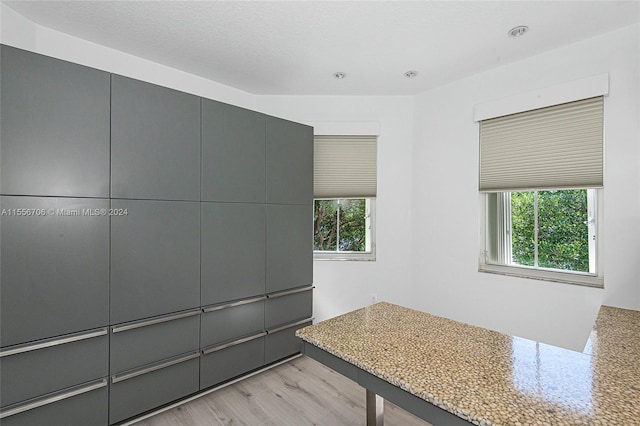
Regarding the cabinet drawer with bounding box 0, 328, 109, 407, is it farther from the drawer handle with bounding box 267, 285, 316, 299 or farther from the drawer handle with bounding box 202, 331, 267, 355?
the drawer handle with bounding box 267, 285, 316, 299

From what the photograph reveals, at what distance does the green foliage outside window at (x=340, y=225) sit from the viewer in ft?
12.0

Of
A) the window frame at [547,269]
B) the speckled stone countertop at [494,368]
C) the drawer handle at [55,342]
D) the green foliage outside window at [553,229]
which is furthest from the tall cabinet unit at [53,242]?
the green foliage outside window at [553,229]

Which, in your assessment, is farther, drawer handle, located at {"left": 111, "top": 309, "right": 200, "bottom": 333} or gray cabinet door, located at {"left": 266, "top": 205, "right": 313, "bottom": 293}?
gray cabinet door, located at {"left": 266, "top": 205, "right": 313, "bottom": 293}

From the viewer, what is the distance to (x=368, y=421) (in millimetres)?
1635

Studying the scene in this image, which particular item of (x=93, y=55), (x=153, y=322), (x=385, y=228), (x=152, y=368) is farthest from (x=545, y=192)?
(x=93, y=55)

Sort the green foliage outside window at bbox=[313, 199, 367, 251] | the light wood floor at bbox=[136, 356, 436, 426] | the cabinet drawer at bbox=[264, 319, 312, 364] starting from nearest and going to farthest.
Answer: the light wood floor at bbox=[136, 356, 436, 426] < the cabinet drawer at bbox=[264, 319, 312, 364] < the green foliage outside window at bbox=[313, 199, 367, 251]

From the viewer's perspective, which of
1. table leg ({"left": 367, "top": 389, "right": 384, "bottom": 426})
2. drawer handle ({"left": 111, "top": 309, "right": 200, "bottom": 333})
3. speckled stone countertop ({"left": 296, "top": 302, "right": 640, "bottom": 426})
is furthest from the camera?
drawer handle ({"left": 111, "top": 309, "right": 200, "bottom": 333})

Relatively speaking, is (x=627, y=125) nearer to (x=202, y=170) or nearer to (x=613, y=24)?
(x=613, y=24)

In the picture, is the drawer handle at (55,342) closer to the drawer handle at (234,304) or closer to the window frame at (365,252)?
the drawer handle at (234,304)

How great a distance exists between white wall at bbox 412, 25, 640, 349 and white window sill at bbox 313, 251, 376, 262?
52 centimetres

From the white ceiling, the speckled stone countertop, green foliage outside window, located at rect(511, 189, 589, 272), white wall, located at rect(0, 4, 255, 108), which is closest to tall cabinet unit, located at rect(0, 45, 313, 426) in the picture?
the white ceiling

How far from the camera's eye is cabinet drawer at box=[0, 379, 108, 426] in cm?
167

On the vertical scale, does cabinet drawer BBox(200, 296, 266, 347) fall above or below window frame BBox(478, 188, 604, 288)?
below

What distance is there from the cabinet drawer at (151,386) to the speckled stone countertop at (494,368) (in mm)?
1261
